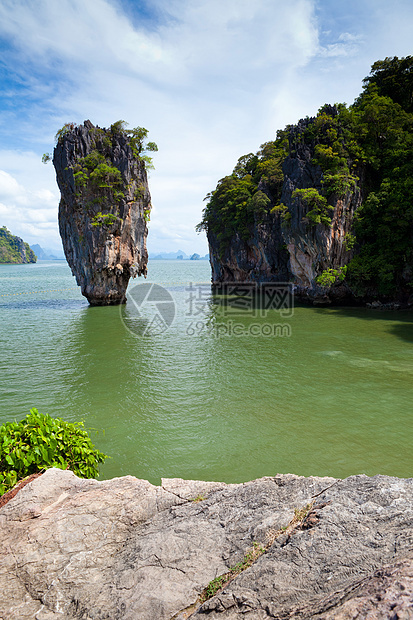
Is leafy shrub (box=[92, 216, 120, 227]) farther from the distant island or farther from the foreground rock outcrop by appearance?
the distant island

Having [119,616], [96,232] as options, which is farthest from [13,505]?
[96,232]

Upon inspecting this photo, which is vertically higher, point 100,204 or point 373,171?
point 373,171

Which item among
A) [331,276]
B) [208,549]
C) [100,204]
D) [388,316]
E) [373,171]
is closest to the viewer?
[208,549]

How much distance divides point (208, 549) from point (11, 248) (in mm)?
172713

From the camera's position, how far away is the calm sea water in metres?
8.14

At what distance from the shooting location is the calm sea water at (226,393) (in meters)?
8.14

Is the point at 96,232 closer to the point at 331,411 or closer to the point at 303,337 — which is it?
the point at 303,337

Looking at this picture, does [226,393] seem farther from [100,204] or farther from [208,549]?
[100,204]

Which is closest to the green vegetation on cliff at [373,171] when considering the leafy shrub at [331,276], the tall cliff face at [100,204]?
the leafy shrub at [331,276]

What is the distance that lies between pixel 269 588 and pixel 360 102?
41029 mm
